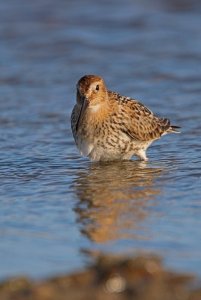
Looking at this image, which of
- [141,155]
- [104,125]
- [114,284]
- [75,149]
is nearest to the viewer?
[114,284]

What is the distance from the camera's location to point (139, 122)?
11.4 meters

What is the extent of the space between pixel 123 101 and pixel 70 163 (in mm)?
1010

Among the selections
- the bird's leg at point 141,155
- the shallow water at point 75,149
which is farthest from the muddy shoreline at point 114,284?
the bird's leg at point 141,155

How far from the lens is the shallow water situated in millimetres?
7652

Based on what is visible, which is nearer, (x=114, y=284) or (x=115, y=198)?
(x=114, y=284)

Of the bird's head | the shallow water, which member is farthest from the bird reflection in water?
the bird's head

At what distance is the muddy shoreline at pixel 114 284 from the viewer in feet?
19.6

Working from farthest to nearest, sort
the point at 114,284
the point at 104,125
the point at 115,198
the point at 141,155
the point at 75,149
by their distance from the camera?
the point at 75,149
the point at 141,155
the point at 104,125
the point at 115,198
the point at 114,284

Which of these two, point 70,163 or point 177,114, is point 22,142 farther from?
point 177,114

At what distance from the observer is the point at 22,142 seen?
39.7 feet

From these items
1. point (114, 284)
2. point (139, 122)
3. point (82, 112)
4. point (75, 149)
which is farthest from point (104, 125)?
point (114, 284)

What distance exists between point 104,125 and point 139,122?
57 centimetres

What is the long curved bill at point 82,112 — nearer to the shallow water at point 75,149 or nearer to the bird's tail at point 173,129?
the shallow water at point 75,149

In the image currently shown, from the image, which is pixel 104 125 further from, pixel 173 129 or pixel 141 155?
A: pixel 173 129
